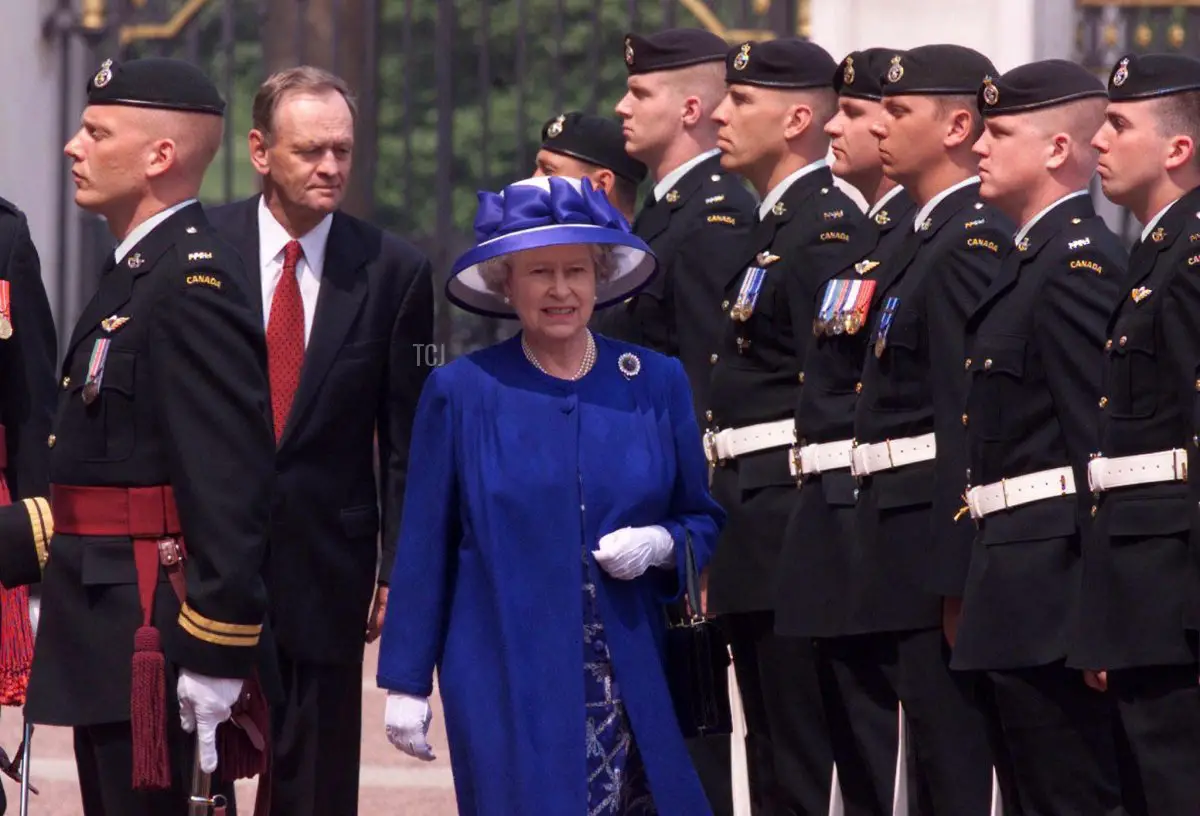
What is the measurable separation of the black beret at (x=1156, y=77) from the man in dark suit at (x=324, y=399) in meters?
1.89

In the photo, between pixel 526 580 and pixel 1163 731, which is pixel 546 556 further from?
pixel 1163 731

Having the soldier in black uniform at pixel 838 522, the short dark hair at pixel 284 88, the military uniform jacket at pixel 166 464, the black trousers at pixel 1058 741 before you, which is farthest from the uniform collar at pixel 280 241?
the black trousers at pixel 1058 741

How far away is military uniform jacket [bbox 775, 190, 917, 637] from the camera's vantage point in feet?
23.7

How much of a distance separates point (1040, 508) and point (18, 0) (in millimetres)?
7754

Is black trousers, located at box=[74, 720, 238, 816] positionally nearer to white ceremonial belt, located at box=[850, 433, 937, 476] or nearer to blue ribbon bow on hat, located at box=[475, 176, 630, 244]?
blue ribbon bow on hat, located at box=[475, 176, 630, 244]

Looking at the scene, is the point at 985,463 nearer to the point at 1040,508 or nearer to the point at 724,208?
the point at 1040,508

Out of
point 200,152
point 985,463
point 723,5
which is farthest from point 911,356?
point 723,5

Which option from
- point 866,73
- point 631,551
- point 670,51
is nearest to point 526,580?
point 631,551

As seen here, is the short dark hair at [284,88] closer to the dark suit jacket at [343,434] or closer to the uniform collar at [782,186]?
the dark suit jacket at [343,434]

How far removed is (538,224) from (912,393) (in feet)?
5.10

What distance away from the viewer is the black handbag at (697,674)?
228 inches

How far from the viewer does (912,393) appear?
7043 millimetres

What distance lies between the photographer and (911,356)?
703 centimetres

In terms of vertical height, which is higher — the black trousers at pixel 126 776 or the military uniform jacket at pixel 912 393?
the military uniform jacket at pixel 912 393
